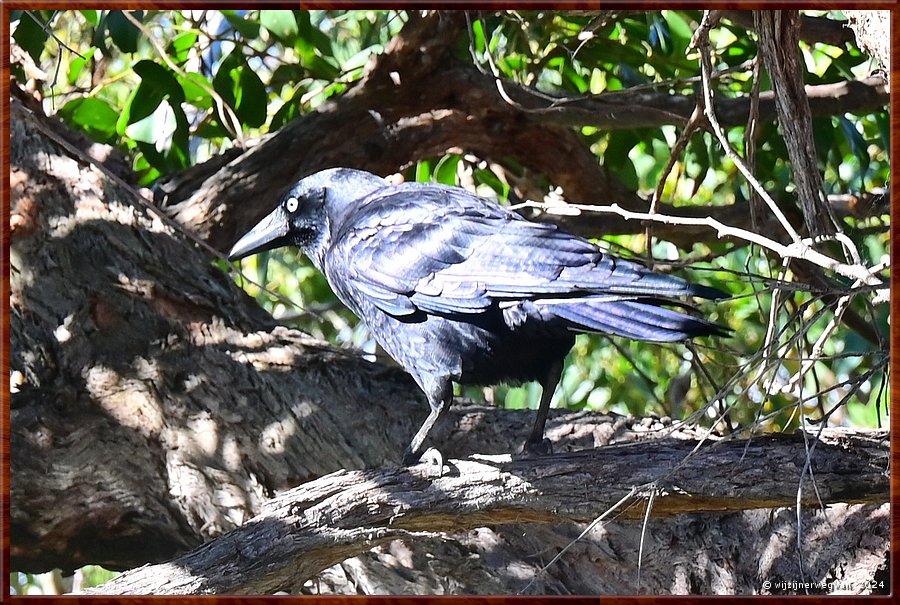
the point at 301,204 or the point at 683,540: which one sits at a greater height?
the point at 301,204

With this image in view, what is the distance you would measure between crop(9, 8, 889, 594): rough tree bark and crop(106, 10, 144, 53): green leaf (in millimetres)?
206

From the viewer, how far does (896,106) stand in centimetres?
147

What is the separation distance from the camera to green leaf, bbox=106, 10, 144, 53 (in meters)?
1.83

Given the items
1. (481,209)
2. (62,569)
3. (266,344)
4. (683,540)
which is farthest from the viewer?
(266,344)

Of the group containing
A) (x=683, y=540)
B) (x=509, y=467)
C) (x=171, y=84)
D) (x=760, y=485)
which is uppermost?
(x=171, y=84)

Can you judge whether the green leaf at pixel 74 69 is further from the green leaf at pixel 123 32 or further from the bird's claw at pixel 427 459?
the bird's claw at pixel 427 459

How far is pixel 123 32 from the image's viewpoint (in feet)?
6.12

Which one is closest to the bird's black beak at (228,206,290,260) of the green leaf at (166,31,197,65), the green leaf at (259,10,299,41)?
the green leaf at (259,10,299,41)

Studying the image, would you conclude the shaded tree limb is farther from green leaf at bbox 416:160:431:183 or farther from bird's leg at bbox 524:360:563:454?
green leaf at bbox 416:160:431:183

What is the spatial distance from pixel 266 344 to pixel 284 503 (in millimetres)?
669

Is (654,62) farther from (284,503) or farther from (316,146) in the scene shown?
(284,503)

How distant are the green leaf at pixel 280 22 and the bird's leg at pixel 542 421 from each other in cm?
73

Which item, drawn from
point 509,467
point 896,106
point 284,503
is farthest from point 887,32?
point 284,503

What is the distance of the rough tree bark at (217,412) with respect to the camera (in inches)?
67.2
